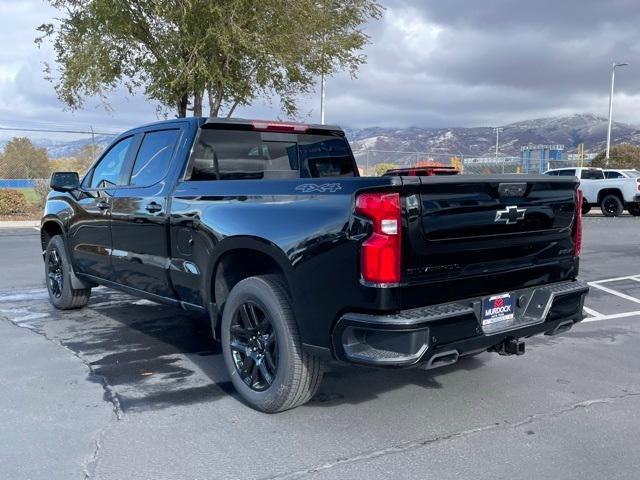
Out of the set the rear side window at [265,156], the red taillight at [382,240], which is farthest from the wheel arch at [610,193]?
the red taillight at [382,240]

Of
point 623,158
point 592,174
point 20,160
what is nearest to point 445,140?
point 623,158

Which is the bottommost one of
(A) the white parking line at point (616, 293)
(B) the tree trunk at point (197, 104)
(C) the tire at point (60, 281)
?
(A) the white parking line at point (616, 293)

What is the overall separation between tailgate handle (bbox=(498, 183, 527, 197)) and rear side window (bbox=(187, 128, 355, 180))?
2141 millimetres

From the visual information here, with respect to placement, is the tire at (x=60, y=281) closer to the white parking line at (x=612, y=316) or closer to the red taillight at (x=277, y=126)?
the red taillight at (x=277, y=126)

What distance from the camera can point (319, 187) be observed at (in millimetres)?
3703

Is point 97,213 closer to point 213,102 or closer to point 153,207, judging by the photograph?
point 153,207

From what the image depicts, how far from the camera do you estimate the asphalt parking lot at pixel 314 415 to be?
3432 millimetres

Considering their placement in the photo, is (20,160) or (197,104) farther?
(20,160)

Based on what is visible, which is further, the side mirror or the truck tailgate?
the side mirror

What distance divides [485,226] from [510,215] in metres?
0.24

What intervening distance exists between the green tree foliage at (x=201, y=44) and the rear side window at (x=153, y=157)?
8347 mm

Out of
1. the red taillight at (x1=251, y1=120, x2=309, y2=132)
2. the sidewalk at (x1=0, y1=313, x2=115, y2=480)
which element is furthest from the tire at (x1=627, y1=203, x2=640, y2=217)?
the sidewalk at (x1=0, y1=313, x2=115, y2=480)

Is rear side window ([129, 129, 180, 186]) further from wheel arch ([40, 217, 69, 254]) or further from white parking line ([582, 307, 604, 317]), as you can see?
white parking line ([582, 307, 604, 317])

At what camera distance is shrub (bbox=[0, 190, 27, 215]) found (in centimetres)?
1994
